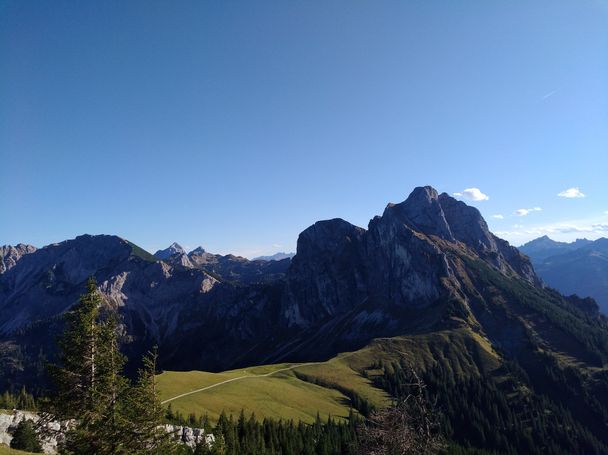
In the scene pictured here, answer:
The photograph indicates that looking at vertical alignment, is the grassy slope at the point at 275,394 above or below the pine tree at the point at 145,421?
below

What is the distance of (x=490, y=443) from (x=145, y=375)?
601ft

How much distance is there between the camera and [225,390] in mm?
152250

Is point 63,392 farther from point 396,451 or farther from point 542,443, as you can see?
point 542,443

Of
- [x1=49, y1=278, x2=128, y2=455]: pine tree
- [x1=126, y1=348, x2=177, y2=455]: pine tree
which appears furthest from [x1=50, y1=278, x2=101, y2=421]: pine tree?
[x1=126, y1=348, x2=177, y2=455]: pine tree

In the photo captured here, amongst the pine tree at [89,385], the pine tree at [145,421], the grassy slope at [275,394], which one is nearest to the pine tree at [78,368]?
the pine tree at [89,385]

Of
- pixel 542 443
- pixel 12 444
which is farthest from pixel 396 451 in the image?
pixel 542 443

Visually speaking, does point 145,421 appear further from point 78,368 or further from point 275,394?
point 275,394

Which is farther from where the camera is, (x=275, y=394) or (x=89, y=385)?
(x=275, y=394)

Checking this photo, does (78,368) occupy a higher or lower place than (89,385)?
higher

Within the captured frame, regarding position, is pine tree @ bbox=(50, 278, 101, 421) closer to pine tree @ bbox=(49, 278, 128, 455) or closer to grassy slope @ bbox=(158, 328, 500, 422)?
pine tree @ bbox=(49, 278, 128, 455)

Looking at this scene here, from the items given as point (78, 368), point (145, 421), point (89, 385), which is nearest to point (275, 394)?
point (145, 421)

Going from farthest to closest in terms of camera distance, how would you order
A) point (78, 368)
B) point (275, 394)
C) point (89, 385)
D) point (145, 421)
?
1. point (275, 394)
2. point (145, 421)
3. point (89, 385)
4. point (78, 368)

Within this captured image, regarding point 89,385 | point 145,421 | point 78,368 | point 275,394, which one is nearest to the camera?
point 78,368

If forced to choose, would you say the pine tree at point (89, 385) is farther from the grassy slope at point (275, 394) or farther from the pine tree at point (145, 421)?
the grassy slope at point (275, 394)
